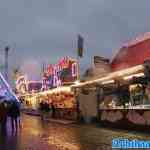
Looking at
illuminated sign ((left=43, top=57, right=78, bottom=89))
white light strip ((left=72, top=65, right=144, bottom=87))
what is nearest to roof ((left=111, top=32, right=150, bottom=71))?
white light strip ((left=72, top=65, right=144, bottom=87))

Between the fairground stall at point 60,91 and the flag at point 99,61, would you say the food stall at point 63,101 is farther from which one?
the flag at point 99,61

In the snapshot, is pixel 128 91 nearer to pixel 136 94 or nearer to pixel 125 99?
pixel 125 99

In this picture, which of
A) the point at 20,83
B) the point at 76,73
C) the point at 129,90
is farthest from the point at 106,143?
the point at 20,83

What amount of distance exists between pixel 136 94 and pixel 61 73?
47.2m

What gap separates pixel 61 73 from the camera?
7838 cm

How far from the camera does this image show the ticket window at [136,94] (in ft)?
101

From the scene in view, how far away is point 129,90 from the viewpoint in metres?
33.1

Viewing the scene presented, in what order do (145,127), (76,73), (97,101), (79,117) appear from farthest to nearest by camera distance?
(76,73) < (79,117) < (97,101) < (145,127)

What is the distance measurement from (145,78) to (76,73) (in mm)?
36820

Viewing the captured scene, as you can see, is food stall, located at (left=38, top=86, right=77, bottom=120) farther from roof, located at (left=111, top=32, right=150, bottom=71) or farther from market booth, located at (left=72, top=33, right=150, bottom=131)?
roof, located at (left=111, top=32, right=150, bottom=71)

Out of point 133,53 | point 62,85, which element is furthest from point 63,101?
point 133,53

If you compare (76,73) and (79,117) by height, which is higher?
(76,73)

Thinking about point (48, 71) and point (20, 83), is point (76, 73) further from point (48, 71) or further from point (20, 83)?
point (20, 83)

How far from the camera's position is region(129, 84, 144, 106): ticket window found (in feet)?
101
